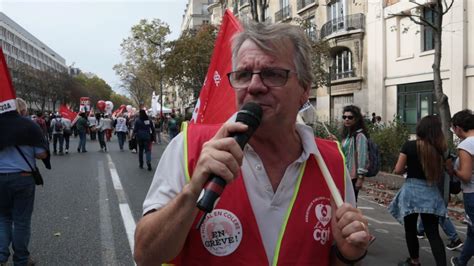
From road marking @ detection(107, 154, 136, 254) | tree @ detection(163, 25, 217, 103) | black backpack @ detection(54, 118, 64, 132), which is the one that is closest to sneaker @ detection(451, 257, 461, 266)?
road marking @ detection(107, 154, 136, 254)

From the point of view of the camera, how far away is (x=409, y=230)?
515 cm

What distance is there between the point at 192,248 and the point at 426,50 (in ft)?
77.9

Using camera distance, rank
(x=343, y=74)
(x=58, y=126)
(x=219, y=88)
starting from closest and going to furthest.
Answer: (x=219, y=88) < (x=58, y=126) < (x=343, y=74)

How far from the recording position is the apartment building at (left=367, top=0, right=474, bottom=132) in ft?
67.2

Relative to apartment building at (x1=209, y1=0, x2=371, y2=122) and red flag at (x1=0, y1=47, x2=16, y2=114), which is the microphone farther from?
apartment building at (x1=209, y1=0, x2=371, y2=122)

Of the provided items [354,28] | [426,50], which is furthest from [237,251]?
[354,28]

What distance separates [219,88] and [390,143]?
9.38 m

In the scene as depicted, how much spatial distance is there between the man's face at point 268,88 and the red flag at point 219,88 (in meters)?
2.05

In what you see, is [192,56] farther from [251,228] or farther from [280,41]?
[251,228]

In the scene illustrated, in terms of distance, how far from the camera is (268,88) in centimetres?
175

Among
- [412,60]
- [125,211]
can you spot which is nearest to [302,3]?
[412,60]

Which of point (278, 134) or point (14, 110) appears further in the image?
point (14, 110)

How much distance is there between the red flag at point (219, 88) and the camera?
4.13 m

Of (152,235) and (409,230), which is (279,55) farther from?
(409,230)
